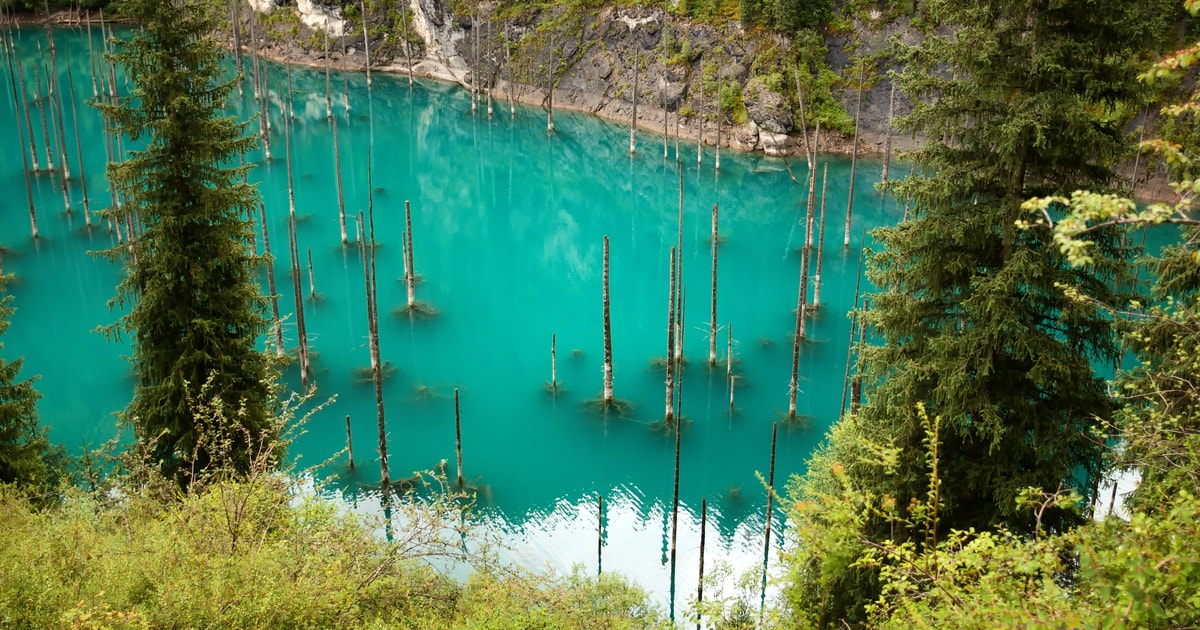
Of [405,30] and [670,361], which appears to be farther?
[405,30]

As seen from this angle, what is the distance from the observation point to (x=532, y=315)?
45.0 metres

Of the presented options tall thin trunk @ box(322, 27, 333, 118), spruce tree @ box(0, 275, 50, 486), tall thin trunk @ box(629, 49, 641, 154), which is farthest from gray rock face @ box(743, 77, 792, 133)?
spruce tree @ box(0, 275, 50, 486)

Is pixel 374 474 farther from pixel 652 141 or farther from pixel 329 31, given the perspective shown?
pixel 329 31

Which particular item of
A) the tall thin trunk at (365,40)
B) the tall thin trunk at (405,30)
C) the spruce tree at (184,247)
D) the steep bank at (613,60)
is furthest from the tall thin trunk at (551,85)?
the spruce tree at (184,247)

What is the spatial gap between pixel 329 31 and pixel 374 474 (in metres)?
75.1

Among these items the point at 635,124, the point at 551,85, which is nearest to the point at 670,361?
the point at 635,124

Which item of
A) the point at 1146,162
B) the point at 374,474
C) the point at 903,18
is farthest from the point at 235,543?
the point at 903,18

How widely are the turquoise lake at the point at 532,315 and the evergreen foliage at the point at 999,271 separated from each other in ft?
39.9

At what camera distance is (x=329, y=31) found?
93.2 meters

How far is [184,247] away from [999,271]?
60.5 feet

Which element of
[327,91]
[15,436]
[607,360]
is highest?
[327,91]

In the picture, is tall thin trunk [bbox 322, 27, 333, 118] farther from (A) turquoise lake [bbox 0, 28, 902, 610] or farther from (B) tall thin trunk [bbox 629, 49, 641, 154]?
(B) tall thin trunk [bbox 629, 49, 641, 154]

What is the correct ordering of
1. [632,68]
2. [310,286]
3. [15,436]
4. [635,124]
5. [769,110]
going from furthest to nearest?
[632,68]
[635,124]
[769,110]
[310,286]
[15,436]

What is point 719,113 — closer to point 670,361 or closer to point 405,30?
point 670,361
